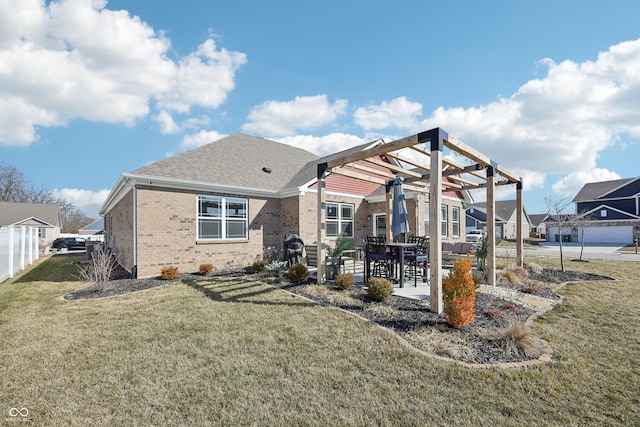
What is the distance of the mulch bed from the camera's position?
414 centimetres

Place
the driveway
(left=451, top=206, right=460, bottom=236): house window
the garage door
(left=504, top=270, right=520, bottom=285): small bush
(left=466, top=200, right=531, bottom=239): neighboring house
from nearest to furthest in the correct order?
(left=504, top=270, right=520, bottom=285): small bush < the driveway < (left=451, top=206, right=460, bottom=236): house window < the garage door < (left=466, top=200, right=531, bottom=239): neighboring house

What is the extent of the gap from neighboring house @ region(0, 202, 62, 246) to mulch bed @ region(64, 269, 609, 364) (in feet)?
141

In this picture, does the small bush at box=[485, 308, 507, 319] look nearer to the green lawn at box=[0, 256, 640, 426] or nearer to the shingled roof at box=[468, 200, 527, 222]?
the green lawn at box=[0, 256, 640, 426]

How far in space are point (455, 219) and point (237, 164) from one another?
14.3 metres

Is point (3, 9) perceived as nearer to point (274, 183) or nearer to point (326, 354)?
point (274, 183)

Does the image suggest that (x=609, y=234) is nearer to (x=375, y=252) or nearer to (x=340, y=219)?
(x=340, y=219)

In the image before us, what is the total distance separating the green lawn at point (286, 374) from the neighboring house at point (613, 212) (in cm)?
3952

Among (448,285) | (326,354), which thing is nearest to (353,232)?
(448,285)

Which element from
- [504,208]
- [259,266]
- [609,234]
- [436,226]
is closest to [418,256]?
[436,226]

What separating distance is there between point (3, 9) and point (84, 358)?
874 centimetres

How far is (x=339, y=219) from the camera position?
14.9 m

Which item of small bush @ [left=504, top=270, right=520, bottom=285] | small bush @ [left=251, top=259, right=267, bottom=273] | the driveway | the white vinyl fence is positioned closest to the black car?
the white vinyl fence

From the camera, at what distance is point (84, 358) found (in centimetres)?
409

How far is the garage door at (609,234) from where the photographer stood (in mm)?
33466
